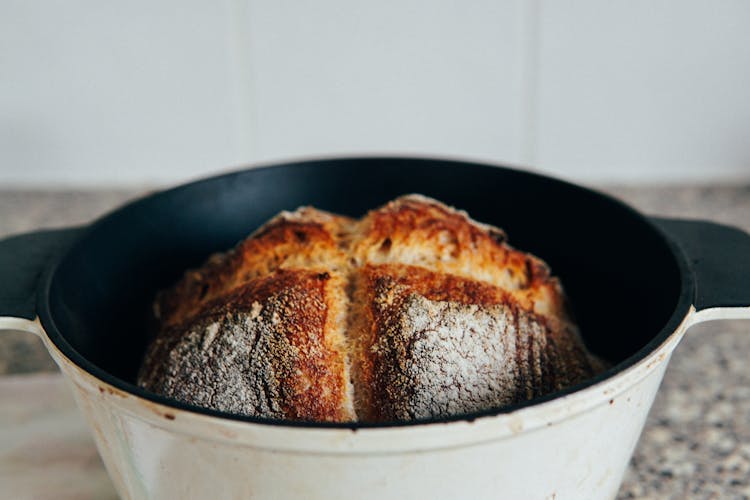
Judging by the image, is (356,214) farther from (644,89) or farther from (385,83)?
(644,89)

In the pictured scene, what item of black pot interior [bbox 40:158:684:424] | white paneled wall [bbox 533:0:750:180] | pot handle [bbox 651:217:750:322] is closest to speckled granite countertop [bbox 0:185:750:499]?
black pot interior [bbox 40:158:684:424]

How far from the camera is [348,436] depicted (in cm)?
37

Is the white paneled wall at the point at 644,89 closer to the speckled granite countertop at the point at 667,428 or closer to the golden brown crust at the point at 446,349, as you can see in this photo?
the speckled granite countertop at the point at 667,428

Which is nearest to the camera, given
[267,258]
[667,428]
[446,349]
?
[446,349]

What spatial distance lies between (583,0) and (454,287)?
0.77 meters

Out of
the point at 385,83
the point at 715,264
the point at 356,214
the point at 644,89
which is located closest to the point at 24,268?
the point at 356,214

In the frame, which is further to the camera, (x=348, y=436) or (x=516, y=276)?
(x=516, y=276)

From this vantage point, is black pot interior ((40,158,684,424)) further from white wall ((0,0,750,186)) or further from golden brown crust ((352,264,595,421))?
white wall ((0,0,750,186))

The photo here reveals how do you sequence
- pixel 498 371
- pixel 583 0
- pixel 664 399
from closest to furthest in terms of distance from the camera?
pixel 498 371
pixel 664 399
pixel 583 0

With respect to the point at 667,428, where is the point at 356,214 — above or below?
above

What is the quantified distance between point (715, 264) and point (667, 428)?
0.86 feet

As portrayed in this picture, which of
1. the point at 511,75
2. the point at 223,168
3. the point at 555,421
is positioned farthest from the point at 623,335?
the point at 223,168

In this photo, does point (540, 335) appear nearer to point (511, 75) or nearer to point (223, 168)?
point (511, 75)

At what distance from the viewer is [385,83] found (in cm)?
123
